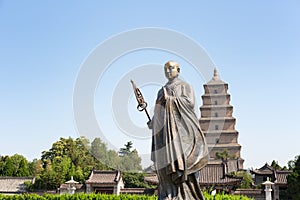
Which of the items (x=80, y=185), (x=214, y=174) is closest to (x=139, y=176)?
(x=80, y=185)

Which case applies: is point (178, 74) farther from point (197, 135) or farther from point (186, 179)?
point (186, 179)

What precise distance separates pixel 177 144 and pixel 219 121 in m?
42.9

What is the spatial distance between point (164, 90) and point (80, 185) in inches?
1110

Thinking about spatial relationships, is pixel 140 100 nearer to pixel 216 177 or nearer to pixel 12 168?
pixel 216 177

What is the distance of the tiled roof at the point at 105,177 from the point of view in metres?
32.6

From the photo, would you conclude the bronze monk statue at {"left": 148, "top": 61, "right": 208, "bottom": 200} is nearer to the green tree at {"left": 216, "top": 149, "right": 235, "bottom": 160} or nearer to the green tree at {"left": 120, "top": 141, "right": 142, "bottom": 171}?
the green tree at {"left": 120, "top": 141, "right": 142, "bottom": 171}

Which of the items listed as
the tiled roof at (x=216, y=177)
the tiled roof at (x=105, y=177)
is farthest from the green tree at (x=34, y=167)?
the tiled roof at (x=216, y=177)

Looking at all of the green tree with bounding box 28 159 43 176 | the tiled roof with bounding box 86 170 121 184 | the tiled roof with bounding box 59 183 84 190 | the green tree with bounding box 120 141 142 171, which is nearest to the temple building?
the tiled roof with bounding box 86 170 121 184

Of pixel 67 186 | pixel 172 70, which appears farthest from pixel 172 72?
pixel 67 186

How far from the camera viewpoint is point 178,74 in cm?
654

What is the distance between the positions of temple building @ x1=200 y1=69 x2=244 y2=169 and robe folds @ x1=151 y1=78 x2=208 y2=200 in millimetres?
41425

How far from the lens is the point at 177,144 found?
6.06 metres

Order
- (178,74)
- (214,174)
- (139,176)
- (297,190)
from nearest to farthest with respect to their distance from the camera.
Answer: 1. (178,74)
2. (297,190)
3. (214,174)
4. (139,176)

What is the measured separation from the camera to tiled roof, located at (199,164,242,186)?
29159 millimetres
